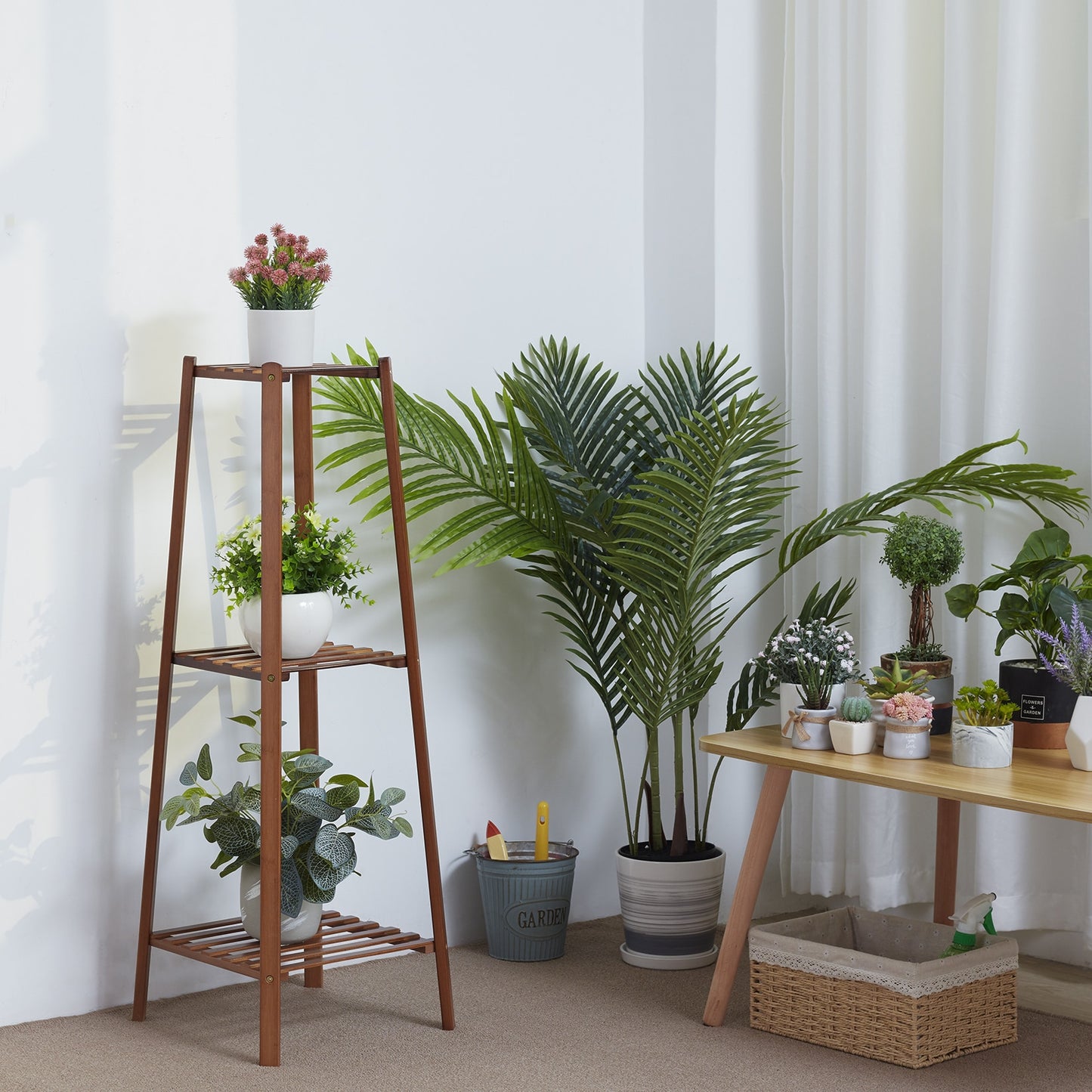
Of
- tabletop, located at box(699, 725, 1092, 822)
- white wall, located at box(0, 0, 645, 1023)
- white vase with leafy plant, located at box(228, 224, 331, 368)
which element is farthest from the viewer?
white wall, located at box(0, 0, 645, 1023)

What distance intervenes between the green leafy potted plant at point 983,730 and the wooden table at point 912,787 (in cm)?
2

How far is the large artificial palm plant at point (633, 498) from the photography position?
2.71 m

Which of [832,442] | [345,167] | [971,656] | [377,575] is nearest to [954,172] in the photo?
[832,442]

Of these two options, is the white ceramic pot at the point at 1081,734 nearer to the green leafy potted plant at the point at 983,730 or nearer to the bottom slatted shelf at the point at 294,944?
the green leafy potted plant at the point at 983,730

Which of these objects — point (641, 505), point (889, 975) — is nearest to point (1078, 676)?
point (889, 975)

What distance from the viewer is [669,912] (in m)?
2.90

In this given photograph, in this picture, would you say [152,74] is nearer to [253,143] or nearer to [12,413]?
[253,143]

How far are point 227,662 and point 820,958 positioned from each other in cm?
A: 111

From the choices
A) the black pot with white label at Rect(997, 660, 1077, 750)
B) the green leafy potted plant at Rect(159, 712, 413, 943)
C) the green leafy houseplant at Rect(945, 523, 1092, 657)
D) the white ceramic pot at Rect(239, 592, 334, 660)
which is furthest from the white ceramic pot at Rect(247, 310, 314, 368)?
the black pot with white label at Rect(997, 660, 1077, 750)

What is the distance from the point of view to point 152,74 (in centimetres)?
267

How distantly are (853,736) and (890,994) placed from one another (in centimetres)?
42

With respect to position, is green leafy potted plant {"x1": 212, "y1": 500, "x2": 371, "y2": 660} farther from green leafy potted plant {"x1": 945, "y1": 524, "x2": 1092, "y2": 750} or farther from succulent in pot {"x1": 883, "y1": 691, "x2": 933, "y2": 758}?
green leafy potted plant {"x1": 945, "y1": 524, "x2": 1092, "y2": 750}

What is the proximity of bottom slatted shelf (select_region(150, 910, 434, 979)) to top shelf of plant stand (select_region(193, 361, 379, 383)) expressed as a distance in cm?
97

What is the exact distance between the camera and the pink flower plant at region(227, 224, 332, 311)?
246 cm
